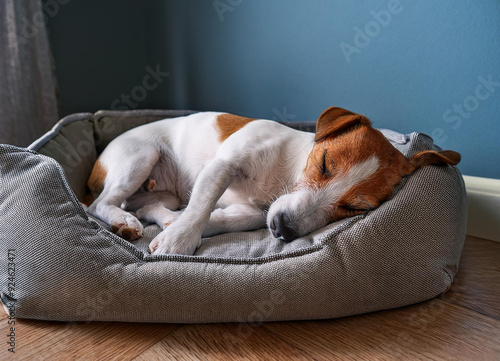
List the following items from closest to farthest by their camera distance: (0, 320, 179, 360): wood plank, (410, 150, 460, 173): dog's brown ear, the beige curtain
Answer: (0, 320, 179, 360): wood plank, (410, 150, 460, 173): dog's brown ear, the beige curtain

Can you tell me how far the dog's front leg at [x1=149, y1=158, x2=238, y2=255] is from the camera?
128 cm

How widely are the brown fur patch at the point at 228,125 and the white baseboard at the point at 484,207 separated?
1.26 meters

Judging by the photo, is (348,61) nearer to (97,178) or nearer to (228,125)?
(228,125)

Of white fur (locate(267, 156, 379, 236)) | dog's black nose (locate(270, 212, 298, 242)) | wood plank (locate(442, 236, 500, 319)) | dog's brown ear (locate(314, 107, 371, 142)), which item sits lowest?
wood plank (locate(442, 236, 500, 319))

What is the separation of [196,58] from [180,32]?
33 centimetres

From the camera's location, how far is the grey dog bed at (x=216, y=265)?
1042 mm

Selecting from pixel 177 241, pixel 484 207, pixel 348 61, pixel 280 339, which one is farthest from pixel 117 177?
pixel 484 207

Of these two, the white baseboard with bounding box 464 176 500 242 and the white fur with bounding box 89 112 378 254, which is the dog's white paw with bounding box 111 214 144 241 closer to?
the white fur with bounding box 89 112 378 254

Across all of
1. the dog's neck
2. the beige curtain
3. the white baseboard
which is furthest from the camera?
the beige curtain

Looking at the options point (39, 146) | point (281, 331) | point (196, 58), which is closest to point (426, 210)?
point (281, 331)

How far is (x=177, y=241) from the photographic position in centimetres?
129

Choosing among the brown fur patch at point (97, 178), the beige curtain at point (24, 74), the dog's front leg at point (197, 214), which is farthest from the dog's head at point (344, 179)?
the beige curtain at point (24, 74)

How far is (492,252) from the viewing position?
178 cm

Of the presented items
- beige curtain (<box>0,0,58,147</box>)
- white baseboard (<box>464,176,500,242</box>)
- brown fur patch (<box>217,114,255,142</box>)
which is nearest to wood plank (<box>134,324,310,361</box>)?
brown fur patch (<box>217,114,255,142</box>)
